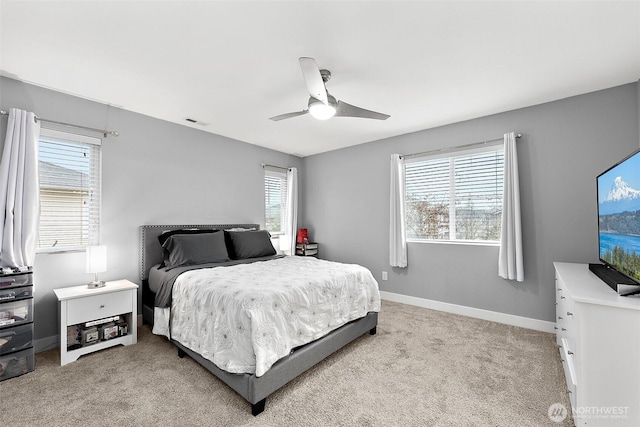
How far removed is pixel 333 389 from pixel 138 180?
121 inches

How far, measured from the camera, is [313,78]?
6.62 ft

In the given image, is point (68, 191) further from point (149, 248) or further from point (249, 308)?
point (249, 308)

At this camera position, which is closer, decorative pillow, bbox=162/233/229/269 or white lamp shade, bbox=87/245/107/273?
white lamp shade, bbox=87/245/107/273

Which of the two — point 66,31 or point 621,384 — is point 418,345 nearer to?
point 621,384

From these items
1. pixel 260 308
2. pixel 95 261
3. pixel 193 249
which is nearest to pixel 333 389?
pixel 260 308

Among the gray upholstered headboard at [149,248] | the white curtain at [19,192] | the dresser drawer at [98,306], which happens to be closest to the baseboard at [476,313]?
the gray upholstered headboard at [149,248]

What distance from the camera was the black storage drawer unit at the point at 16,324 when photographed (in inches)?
86.9

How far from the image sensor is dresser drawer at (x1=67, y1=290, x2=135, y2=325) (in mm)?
2480

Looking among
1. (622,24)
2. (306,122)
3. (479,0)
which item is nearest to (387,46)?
(479,0)

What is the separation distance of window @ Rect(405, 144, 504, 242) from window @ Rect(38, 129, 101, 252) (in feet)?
12.9

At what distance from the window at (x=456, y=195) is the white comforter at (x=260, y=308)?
61.1 inches

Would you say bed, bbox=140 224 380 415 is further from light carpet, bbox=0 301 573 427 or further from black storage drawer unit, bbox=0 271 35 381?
black storage drawer unit, bbox=0 271 35 381

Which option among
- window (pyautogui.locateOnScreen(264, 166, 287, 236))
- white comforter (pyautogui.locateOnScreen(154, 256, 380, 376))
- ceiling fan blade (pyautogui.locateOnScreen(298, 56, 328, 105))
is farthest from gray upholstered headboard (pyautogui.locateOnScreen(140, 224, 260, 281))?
ceiling fan blade (pyautogui.locateOnScreen(298, 56, 328, 105))

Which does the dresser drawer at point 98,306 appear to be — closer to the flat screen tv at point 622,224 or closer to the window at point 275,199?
the window at point 275,199
